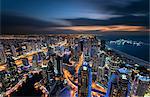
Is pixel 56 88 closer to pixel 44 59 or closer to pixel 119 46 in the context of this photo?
pixel 44 59

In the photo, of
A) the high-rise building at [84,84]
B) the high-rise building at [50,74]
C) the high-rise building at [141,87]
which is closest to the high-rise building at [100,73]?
the high-rise building at [84,84]

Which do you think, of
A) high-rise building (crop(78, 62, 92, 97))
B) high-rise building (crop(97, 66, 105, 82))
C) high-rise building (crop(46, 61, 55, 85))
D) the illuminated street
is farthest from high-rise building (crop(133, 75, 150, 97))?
high-rise building (crop(46, 61, 55, 85))

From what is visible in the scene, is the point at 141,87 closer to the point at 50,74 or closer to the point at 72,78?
the point at 72,78

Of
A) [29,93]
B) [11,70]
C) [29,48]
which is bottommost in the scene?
[29,93]

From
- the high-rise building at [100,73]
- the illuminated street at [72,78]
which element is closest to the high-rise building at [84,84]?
the illuminated street at [72,78]

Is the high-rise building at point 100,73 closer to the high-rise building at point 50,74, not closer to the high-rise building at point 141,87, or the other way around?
the high-rise building at point 141,87

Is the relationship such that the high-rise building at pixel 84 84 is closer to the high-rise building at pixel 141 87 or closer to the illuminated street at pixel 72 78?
the illuminated street at pixel 72 78

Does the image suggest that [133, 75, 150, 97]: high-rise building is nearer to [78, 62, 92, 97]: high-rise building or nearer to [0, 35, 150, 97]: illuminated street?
[0, 35, 150, 97]: illuminated street

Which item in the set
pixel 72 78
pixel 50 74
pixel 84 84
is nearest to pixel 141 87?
pixel 84 84

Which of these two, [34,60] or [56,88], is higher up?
[34,60]

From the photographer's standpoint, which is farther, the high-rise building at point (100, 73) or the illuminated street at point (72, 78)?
the high-rise building at point (100, 73)

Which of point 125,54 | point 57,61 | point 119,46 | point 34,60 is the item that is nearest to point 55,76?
point 57,61
